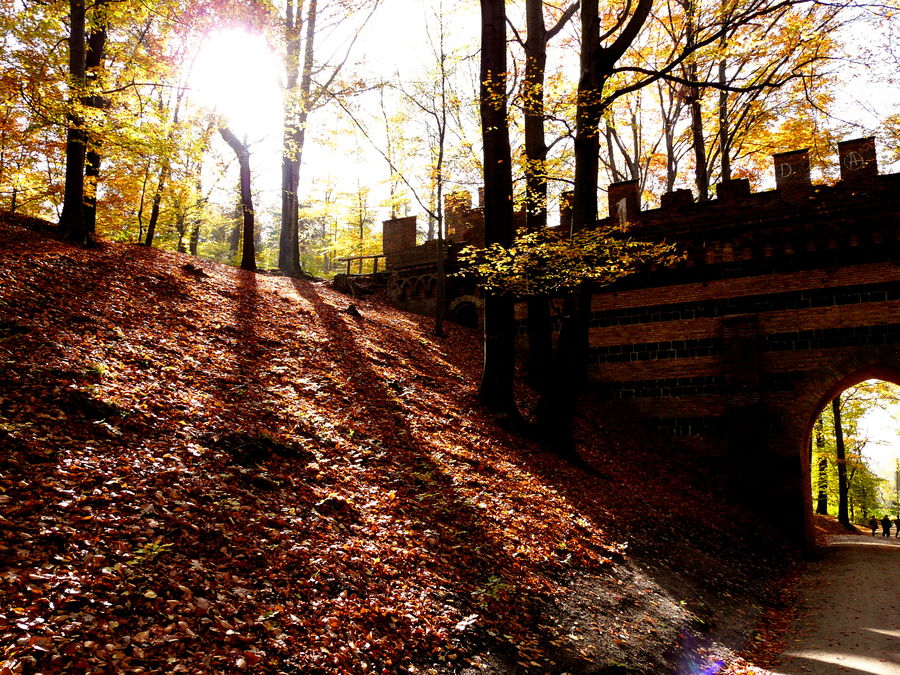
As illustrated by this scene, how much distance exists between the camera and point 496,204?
1053 centimetres

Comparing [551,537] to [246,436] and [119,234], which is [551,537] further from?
[119,234]

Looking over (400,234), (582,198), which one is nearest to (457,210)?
(400,234)

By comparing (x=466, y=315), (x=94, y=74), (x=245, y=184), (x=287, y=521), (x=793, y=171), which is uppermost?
(x=94, y=74)

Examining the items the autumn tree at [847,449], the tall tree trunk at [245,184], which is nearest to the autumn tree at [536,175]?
the tall tree trunk at [245,184]

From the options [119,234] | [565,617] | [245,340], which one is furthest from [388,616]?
[119,234]

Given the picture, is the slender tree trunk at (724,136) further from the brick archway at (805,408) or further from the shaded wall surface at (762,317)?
the brick archway at (805,408)

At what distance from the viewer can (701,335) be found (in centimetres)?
1449

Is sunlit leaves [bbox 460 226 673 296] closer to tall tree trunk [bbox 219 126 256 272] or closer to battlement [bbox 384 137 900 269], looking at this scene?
battlement [bbox 384 137 900 269]

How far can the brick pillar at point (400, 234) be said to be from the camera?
1981 centimetres

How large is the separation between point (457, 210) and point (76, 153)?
1115cm

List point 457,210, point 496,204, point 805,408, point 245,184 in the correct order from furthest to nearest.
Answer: point 457,210
point 245,184
point 805,408
point 496,204

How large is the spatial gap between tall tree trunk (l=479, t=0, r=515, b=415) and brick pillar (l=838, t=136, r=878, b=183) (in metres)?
8.94

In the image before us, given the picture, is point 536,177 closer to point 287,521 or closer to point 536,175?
point 536,175

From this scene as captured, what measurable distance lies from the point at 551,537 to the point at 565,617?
1.39 meters
